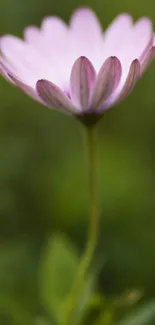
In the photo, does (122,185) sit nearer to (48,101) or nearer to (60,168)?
(60,168)

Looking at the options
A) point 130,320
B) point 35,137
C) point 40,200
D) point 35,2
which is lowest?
point 130,320

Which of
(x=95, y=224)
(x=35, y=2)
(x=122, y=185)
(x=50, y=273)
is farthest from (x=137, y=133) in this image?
(x=95, y=224)

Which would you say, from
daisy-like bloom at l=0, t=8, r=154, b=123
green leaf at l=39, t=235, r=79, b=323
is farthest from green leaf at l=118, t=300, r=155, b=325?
daisy-like bloom at l=0, t=8, r=154, b=123

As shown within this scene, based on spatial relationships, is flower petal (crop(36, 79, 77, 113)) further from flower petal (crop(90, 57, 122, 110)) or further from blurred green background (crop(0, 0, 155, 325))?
blurred green background (crop(0, 0, 155, 325))

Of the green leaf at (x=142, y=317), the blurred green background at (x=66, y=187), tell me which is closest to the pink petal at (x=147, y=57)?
the green leaf at (x=142, y=317)

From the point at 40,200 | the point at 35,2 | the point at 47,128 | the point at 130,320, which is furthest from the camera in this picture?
the point at 35,2

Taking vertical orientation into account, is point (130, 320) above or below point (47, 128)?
below
